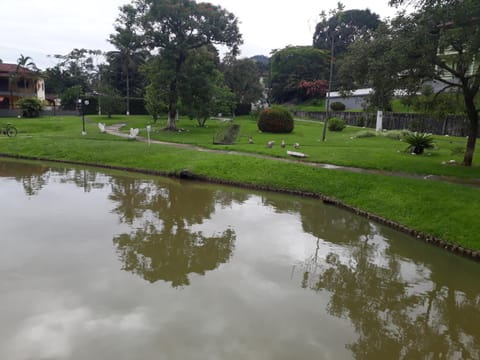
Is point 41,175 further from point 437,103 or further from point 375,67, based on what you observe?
point 437,103

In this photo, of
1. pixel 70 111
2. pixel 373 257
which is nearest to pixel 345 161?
pixel 373 257

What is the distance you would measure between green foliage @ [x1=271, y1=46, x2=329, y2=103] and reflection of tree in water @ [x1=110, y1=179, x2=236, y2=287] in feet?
166

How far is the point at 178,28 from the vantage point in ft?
93.0

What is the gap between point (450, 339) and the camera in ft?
18.1

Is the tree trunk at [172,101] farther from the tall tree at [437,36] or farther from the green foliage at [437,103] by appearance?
the tall tree at [437,36]

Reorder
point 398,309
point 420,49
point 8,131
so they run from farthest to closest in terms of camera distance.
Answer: point 8,131, point 420,49, point 398,309

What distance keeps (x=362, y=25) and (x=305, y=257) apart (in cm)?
6651

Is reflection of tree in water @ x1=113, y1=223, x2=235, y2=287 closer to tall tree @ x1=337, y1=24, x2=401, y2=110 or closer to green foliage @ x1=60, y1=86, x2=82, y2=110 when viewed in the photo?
tall tree @ x1=337, y1=24, x2=401, y2=110

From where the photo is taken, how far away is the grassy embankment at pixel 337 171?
34.4 feet

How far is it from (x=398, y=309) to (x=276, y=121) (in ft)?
78.4

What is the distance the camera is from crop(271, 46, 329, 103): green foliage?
62.1m

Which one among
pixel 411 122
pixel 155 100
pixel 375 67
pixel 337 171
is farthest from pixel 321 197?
pixel 155 100

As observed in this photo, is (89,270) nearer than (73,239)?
Yes

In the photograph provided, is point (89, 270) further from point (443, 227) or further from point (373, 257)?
point (443, 227)
